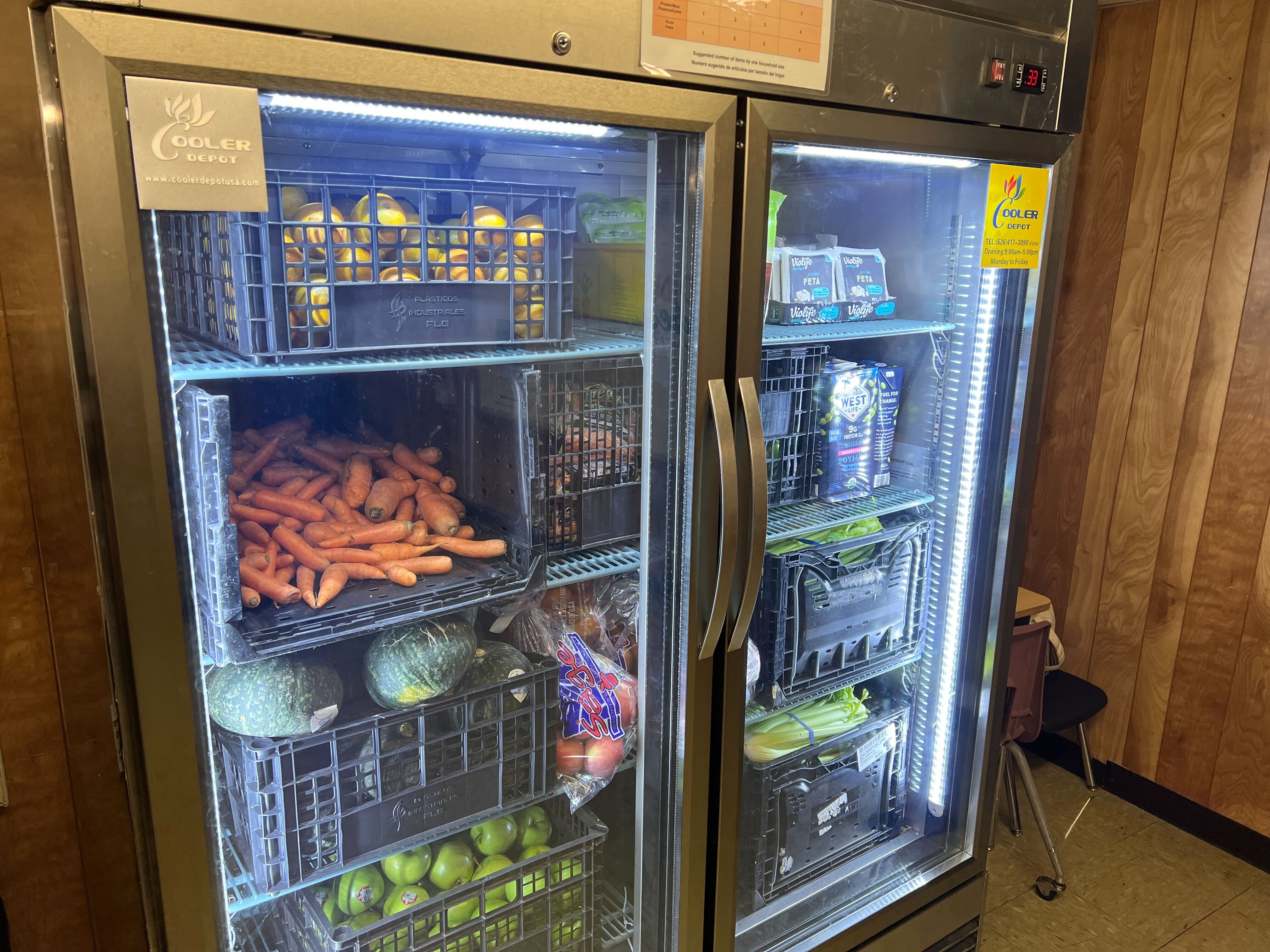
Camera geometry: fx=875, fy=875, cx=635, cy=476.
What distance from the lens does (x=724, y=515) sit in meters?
1.34

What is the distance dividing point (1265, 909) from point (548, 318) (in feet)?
8.54

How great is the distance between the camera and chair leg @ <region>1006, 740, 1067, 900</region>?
2.45 m

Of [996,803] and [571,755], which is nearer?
[571,755]

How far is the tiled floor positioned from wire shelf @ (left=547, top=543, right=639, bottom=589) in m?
1.57

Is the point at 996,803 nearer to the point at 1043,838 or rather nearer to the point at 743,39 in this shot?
the point at 1043,838

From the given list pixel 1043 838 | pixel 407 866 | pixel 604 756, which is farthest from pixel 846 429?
pixel 1043 838

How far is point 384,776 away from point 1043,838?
206 centimetres

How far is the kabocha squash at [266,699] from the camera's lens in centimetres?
125

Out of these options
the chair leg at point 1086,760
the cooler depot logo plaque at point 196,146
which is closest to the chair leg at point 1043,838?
the chair leg at point 1086,760

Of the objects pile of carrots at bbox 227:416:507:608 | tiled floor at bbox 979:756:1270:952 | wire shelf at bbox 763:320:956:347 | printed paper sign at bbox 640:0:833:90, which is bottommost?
tiled floor at bbox 979:756:1270:952

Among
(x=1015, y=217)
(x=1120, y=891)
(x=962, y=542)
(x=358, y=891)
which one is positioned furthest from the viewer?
(x=1120, y=891)

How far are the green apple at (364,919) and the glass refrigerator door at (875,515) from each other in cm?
60

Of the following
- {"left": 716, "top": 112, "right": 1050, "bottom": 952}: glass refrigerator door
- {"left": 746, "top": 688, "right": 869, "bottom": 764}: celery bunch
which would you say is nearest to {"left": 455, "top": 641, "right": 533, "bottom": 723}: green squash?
{"left": 716, "top": 112, "right": 1050, "bottom": 952}: glass refrigerator door

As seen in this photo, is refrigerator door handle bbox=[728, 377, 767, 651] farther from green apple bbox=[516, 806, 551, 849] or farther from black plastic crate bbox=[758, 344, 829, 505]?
green apple bbox=[516, 806, 551, 849]
